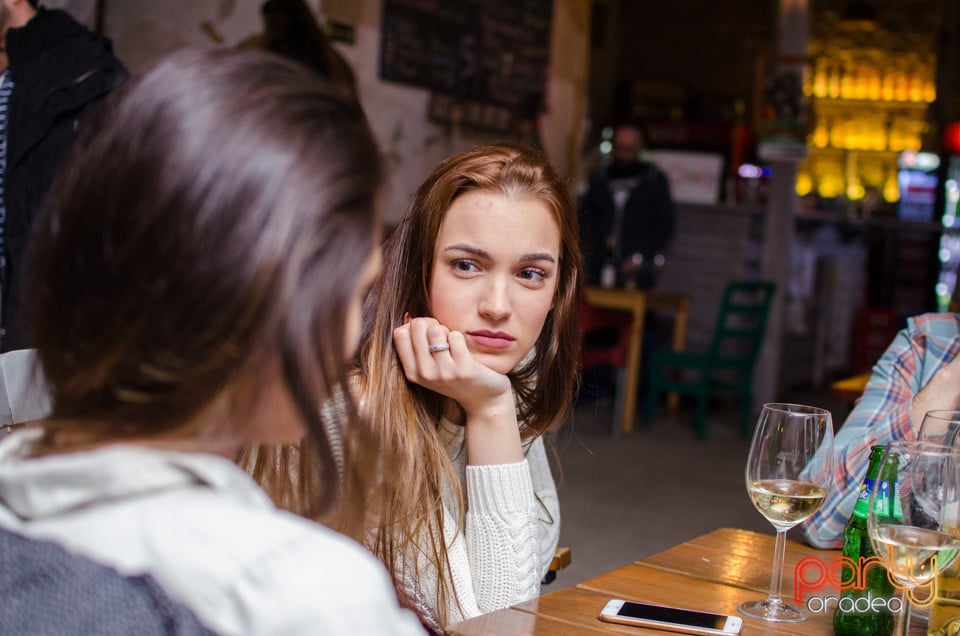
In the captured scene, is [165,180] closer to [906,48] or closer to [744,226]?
[744,226]

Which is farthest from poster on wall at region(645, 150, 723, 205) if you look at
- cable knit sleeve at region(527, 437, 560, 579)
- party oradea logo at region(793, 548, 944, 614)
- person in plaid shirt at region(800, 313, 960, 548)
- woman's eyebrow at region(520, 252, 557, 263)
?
party oradea logo at region(793, 548, 944, 614)

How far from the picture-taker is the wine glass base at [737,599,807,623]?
3.97 feet

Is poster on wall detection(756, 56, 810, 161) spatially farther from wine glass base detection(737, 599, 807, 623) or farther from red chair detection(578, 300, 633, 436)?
wine glass base detection(737, 599, 807, 623)

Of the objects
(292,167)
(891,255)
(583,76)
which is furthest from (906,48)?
(292,167)

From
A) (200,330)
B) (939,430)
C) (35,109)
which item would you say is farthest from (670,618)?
(35,109)

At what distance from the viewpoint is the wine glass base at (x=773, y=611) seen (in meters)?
1.21

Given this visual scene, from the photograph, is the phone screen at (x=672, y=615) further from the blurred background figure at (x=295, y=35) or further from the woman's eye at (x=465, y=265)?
the blurred background figure at (x=295, y=35)

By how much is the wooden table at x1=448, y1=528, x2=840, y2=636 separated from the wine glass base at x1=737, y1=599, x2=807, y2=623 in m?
0.01

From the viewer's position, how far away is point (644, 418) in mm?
6305

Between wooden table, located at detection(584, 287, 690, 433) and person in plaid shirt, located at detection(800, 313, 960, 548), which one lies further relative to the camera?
wooden table, located at detection(584, 287, 690, 433)

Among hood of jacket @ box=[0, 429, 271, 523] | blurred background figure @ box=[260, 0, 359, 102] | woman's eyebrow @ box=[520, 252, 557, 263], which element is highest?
blurred background figure @ box=[260, 0, 359, 102]

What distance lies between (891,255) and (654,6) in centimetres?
466

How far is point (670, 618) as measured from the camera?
116 centimetres

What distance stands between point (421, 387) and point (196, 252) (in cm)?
91
